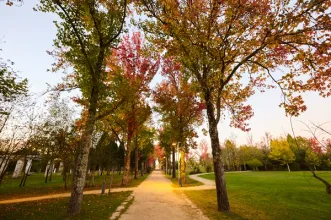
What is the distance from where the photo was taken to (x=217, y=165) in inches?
343

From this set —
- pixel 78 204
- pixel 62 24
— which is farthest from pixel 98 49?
pixel 78 204

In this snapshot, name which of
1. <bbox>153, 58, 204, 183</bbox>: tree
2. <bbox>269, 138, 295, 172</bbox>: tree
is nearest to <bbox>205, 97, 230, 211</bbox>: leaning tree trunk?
<bbox>153, 58, 204, 183</bbox>: tree

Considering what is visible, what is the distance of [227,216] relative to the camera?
293 inches

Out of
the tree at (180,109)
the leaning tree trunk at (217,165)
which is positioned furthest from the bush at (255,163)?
the leaning tree trunk at (217,165)

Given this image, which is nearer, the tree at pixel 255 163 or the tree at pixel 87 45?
the tree at pixel 87 45

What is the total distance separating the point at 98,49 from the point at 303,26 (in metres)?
8.10

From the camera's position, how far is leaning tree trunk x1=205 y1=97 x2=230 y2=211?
8336 mm

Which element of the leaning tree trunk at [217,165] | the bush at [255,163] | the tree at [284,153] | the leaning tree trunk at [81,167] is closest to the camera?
the leaning tree trunk at [81,167]

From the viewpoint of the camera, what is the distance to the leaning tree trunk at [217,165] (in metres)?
8.34

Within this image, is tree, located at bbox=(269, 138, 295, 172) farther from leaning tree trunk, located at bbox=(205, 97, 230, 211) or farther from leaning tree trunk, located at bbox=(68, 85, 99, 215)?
leaning tree trunk, located at bbox=(68, 85, 99, 215)

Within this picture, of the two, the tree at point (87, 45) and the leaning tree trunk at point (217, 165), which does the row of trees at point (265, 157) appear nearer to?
the leaning tree trunk at point (217, 165)

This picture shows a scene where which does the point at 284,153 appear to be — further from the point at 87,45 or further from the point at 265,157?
the point at 87,45

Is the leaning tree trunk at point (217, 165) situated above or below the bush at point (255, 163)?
below

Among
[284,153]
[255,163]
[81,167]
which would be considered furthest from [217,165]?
[255,163]
